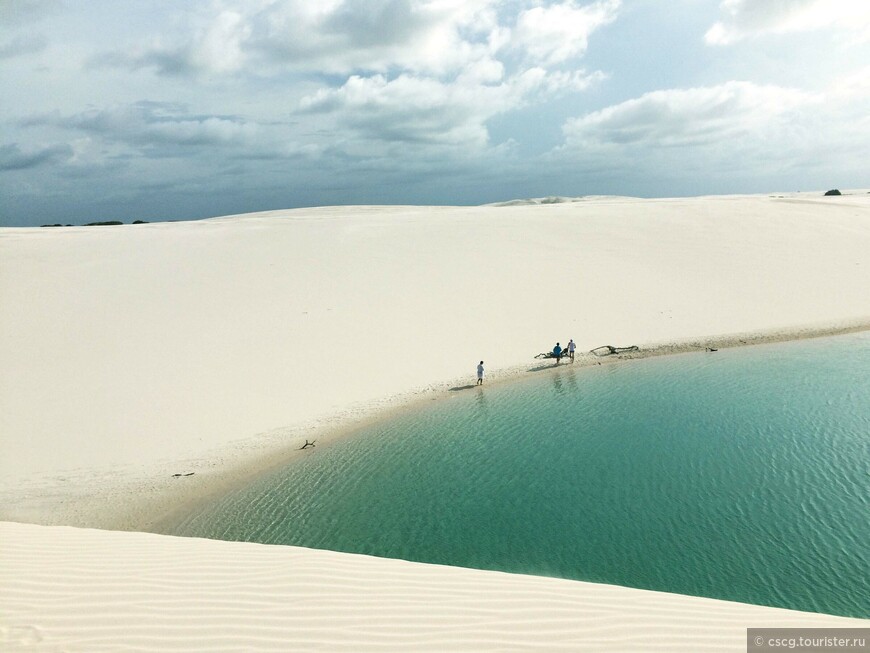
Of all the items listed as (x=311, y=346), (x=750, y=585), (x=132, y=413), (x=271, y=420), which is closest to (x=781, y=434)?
(x=750, y=585)

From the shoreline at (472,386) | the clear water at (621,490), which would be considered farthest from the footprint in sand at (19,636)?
the shoreline at (472,386)

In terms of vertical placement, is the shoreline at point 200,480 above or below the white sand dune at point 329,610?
below

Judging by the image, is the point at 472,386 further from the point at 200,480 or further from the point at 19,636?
the point at 19,636

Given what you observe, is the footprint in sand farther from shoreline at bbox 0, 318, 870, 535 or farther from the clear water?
shoreline at bbox 0, 318, 870, 535

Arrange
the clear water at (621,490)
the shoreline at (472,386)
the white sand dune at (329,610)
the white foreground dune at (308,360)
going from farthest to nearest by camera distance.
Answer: the shoreline at (472,386) → the clear water at (621,490) → the white foreground dune at (308,360) → the white sand dune at (329,610)

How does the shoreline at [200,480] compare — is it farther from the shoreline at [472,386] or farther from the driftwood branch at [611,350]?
the driftwood branch at [611,350]
